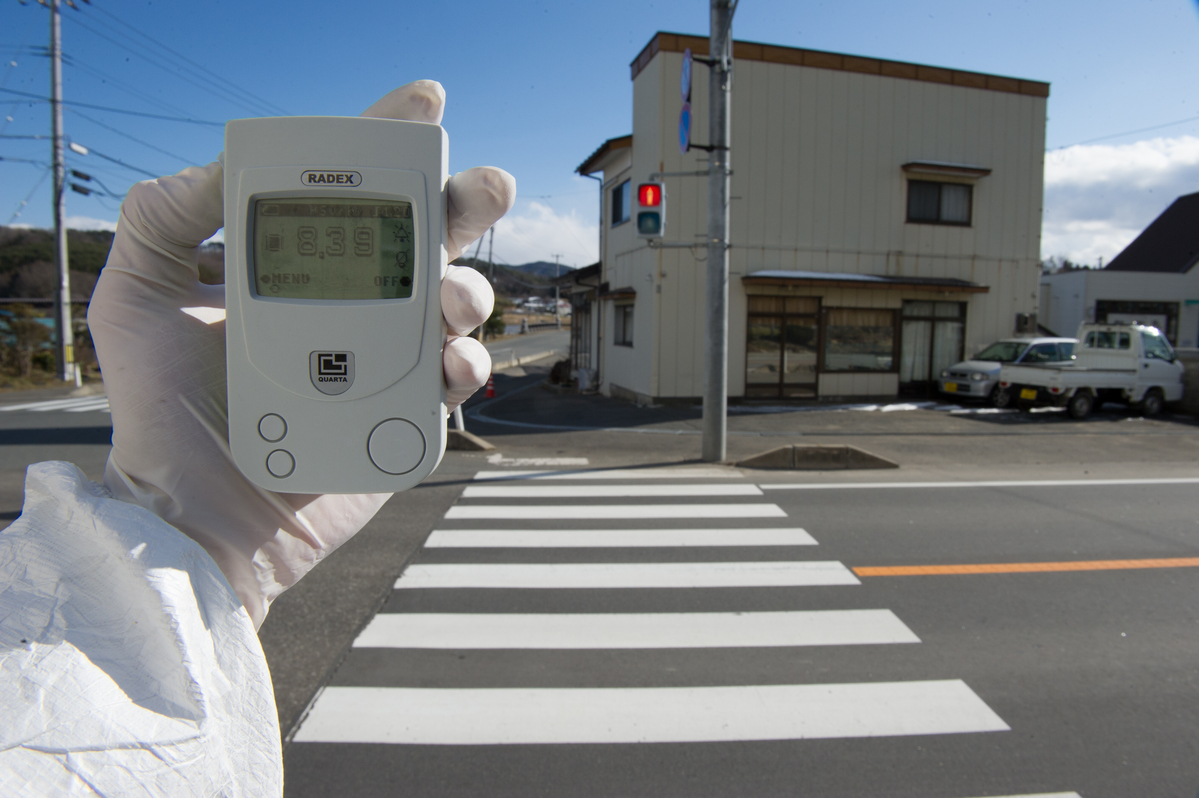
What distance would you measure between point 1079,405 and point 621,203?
38.0 feet

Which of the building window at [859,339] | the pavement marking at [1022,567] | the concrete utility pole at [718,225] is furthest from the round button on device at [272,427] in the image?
the building window at [859,339]

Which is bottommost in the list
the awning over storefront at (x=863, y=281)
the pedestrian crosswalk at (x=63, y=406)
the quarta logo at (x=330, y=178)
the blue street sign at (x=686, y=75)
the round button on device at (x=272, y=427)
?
the pedestrian crosswalk at (x=63, y=406)

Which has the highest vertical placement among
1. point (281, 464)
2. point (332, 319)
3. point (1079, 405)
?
point (332, 319)

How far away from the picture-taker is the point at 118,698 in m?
0.87

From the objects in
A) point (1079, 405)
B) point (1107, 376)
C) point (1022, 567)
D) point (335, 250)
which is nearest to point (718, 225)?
point (1022, 567)

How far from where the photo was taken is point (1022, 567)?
17.8ft

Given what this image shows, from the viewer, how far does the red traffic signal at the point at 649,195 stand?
8.74m

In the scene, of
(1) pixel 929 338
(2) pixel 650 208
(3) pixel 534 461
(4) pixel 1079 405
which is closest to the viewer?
(2) pixel 650 208

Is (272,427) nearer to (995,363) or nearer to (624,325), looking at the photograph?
(624,325)

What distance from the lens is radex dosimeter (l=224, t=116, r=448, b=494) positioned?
1.13 m

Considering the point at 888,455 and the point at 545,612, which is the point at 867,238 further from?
the point at 545,612

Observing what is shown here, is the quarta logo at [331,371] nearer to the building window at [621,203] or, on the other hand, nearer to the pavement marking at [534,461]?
the pavement marking at [534,461]

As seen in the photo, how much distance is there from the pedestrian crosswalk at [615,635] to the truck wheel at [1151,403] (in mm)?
13179

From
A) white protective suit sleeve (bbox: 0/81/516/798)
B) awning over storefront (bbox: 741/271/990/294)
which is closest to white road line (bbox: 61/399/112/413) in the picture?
awning over storefront (bbox: 741/271/990/294)
